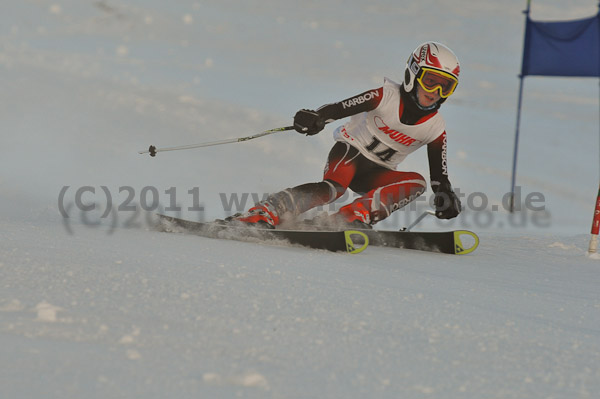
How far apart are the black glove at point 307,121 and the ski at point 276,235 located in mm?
692

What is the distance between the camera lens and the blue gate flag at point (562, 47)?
8.76 meters

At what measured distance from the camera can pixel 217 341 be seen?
5.82 ft

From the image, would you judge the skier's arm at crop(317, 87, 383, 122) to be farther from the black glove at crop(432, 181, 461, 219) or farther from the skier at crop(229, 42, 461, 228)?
the black glove at crop(432, 181, 461, 219)

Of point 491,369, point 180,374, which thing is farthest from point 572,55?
point 180,374

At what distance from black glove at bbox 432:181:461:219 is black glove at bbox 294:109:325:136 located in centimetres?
105

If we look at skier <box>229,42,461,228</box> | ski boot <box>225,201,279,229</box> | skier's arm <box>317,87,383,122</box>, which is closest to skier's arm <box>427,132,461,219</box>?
skier <box>229,42,461,228</box>

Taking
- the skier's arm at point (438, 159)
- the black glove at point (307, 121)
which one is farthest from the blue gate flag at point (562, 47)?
the black glove at point (307, 121)

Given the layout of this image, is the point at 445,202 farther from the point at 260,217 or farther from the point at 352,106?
the point at 260,217

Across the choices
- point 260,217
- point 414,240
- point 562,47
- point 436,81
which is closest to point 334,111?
point 436,81

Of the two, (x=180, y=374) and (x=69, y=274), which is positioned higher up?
(x=69, y=274)

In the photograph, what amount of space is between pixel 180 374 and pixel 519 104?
762 cm

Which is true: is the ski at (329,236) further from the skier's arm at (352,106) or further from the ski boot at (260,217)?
the skier's arm at (352,106)

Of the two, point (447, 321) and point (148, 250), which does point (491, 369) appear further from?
point (148, 250)

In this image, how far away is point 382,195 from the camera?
470 centimetres
